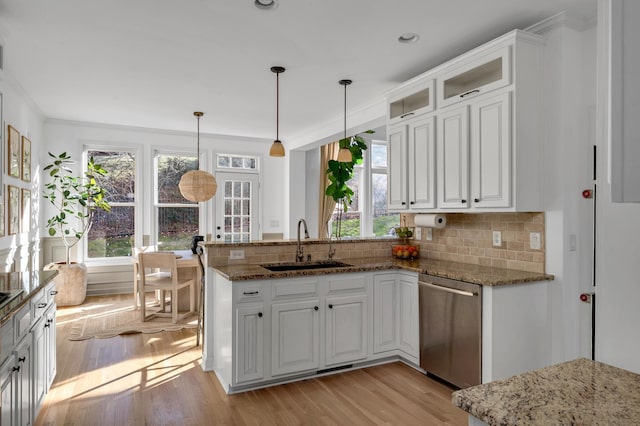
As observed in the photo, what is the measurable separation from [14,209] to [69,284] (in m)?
1.65

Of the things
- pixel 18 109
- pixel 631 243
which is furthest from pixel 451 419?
pixel 18 109

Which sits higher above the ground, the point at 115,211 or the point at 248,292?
the point at 115,211

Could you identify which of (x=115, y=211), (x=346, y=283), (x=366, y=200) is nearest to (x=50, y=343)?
(x=346, y=283)

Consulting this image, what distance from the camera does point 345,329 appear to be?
131 inches

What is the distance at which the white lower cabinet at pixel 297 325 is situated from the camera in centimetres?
295

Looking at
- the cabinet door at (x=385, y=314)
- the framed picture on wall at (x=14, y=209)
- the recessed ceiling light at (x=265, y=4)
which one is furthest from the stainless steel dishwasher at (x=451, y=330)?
the framed picture on wall at (x=14, y=209)

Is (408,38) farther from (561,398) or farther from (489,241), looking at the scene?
(561,398)

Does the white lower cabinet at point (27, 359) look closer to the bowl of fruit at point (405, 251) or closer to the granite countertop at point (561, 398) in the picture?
the granite countertop at point (561, 398)

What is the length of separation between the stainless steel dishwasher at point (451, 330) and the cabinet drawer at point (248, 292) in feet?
4.26

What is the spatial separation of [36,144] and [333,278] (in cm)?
489

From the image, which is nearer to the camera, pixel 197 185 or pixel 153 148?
pixel 197 185

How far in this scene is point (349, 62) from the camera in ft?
12.4

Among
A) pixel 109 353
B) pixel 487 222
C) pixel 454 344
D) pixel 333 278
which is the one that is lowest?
pixel 109 353

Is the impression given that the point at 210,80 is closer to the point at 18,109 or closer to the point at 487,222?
the point at 18,109
